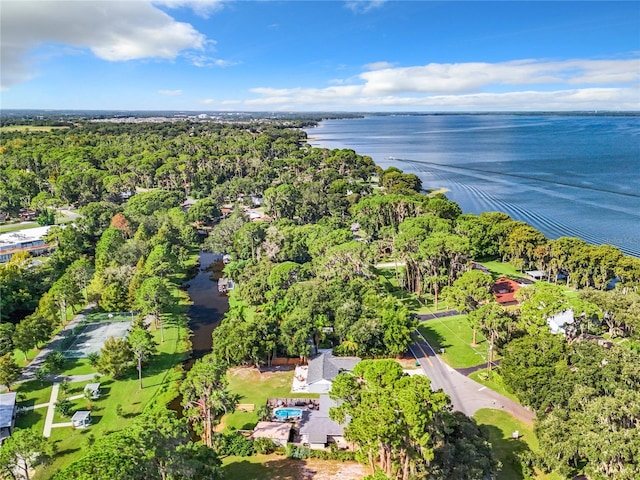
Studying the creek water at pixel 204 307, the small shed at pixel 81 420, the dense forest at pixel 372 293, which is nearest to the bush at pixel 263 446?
the dense forest at pixel 372 293

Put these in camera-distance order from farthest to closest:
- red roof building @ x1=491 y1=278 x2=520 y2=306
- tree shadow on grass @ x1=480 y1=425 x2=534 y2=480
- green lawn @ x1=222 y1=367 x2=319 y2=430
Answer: red roof building @ x1=491 y1=278 x2=520 y2=306 → green lawn @ x1=222 y1=367 x2=319 y2=430 → tree shadow on grass @ x1=480 y1=425 x2=534 y2=480

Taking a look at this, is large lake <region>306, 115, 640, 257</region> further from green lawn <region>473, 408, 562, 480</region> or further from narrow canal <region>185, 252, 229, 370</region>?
narrow canal <region>185, 252, 229, 370</region>

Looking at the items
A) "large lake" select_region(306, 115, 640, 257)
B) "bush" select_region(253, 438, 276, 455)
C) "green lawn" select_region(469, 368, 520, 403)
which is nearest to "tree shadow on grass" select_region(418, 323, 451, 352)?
"green lawn" select_region(469, 368, 520, 403)

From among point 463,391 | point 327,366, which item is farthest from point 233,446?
point 463,391

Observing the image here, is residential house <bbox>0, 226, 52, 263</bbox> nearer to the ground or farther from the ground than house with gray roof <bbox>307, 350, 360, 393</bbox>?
farther from the ground

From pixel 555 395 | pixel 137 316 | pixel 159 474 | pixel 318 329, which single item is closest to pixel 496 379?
pixel 555 395

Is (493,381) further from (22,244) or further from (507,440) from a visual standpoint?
(22,244)
